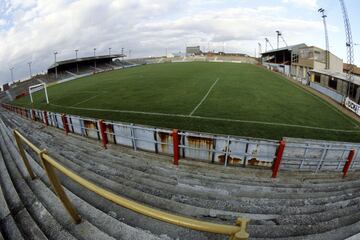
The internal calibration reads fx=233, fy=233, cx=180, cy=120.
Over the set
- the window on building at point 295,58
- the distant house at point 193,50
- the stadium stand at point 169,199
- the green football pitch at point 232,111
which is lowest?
the green football pitch at point 232,111

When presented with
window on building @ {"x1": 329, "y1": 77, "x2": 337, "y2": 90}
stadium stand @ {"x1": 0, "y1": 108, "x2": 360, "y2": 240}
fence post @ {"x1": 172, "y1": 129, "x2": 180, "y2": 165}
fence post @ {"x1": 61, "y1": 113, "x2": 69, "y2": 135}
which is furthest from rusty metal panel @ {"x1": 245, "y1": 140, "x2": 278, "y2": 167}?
window on building @ {"x1": 329, "y1": 77, "x2": 337, "y2": 90}

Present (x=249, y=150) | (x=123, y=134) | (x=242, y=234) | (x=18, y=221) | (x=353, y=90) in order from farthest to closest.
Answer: (x=353, y=90)
(x=123, y=134)
(x=249, y=150)
(x=18, y=221)
(x=242, y=234)

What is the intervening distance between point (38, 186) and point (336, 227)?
690cm

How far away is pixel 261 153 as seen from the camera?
324 inches

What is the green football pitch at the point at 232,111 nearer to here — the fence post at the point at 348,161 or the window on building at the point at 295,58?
the fence post at the point at 348,161

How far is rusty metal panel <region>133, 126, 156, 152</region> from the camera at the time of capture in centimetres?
912

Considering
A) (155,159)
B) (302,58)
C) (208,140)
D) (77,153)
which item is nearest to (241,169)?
(208,140)

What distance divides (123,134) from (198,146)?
3305 mm

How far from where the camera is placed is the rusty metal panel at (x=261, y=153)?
8.02m

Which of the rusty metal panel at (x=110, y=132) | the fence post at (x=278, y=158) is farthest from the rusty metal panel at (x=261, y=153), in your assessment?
the rusty metal panel at (x=110, y=132)

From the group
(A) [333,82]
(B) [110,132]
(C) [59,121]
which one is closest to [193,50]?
(A) [333,82]

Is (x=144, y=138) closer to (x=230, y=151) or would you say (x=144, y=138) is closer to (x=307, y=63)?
(x=230, y=151)

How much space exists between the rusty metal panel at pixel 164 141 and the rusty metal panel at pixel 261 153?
9.29ft

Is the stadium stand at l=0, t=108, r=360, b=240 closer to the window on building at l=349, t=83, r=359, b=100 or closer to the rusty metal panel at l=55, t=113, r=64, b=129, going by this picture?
the rusty metal panel at l=55, t=113, r=64, b=129
